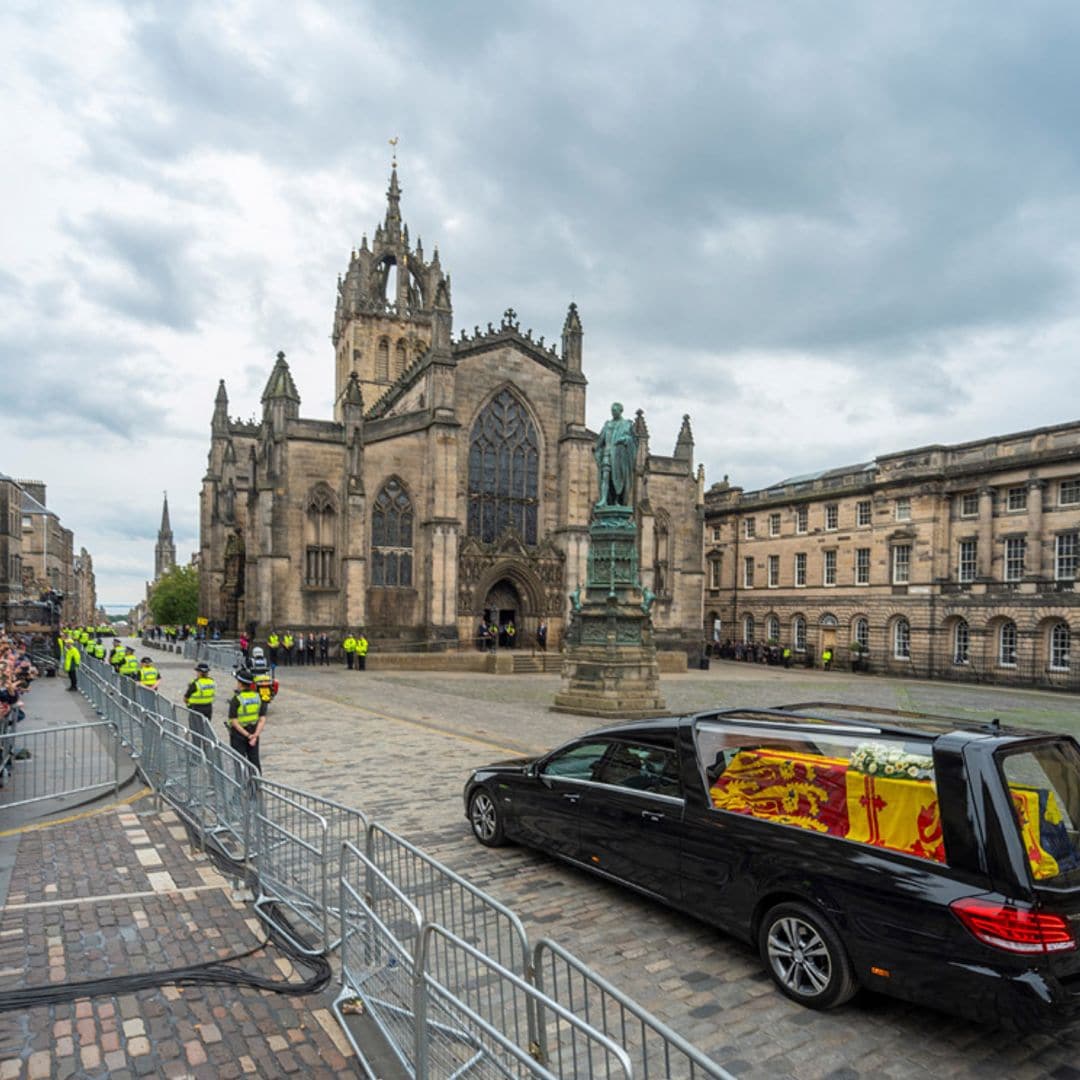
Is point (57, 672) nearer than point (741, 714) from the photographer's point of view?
No

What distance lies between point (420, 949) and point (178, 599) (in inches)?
3164

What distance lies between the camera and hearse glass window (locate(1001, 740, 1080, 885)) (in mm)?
4184

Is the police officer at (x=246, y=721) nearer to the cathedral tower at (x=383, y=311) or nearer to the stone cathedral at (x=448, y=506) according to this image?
the stone cathedral at (x=448, y=506)

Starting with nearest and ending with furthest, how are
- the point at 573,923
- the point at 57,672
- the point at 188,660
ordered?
the point at 573,923, the point at 57,672, the point at 188,660

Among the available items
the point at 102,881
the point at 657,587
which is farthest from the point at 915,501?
the point at 102,881

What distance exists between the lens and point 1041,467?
3319 cm

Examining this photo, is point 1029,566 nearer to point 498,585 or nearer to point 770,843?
point 498,585

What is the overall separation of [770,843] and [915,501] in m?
37.0

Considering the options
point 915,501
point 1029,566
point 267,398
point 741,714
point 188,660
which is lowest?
point 188,660

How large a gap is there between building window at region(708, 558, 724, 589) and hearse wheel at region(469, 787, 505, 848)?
45.0m

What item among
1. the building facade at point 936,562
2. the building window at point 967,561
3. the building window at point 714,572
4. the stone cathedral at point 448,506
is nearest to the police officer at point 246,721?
the stone cathedral at point 448,506

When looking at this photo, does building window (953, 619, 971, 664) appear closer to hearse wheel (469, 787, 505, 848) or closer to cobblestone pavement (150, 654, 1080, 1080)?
cobblestone pavement (150, 654, 1080, 1080)

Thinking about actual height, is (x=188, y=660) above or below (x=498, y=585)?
below

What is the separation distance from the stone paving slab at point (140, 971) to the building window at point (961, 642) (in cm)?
3609
